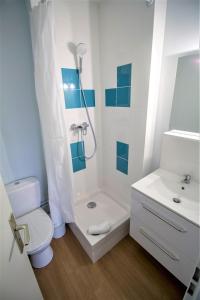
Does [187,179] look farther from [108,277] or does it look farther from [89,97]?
[89,97]

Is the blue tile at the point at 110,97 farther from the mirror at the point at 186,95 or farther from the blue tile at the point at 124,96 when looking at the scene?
the mirror at the point at 186,95

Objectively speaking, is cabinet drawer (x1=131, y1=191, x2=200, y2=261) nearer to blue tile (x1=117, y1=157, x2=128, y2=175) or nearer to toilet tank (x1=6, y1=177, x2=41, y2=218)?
blue tile (x1=117, y1=157, x2=128, y2=175)

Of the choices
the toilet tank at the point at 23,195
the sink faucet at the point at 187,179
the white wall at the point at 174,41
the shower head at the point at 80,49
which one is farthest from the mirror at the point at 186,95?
the toilet tank at the point at 23,195

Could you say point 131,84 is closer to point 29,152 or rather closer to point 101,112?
point 101,112

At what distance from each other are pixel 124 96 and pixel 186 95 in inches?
22.1

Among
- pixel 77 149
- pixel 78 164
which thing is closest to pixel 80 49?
pixel 77 149

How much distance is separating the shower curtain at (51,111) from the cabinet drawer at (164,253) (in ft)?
2.37

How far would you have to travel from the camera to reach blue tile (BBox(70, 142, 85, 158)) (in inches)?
71.2

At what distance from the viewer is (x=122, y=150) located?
1755mm

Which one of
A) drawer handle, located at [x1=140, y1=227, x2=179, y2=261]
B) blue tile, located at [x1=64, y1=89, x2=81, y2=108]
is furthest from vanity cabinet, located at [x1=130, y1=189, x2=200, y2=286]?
blue tile, located at [x1=64, y1=89, x2=81, y2=108]

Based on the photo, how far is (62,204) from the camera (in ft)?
5.30

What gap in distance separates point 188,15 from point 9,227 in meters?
1.75

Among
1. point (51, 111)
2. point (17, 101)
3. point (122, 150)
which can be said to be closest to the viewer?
point (51, 111)

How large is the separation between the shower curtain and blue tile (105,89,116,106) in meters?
0.62
